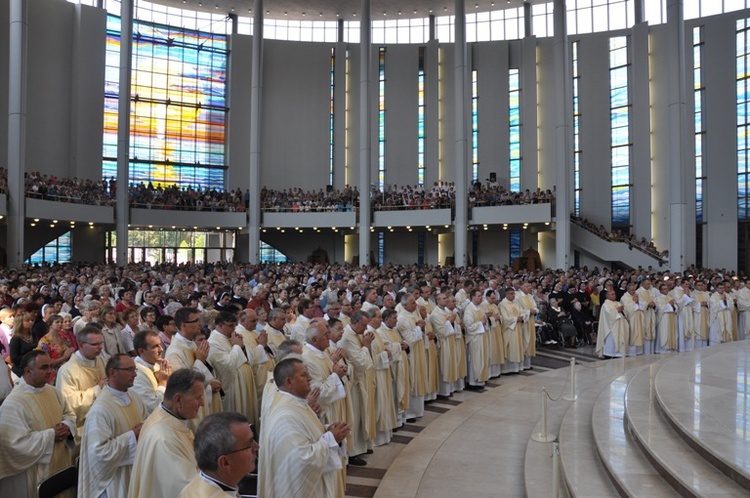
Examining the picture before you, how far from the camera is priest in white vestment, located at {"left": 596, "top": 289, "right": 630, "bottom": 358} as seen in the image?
12.5 meters

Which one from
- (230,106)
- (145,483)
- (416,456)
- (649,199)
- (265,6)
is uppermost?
(265,6)

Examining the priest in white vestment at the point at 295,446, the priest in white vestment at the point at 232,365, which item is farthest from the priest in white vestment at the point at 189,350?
the priest in white vestment at the point at 295,446

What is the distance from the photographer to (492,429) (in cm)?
753

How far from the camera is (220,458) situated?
261cm

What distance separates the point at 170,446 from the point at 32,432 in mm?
1566

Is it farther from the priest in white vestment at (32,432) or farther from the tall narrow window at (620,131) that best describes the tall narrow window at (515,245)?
the priest in white vestment at (32,432)

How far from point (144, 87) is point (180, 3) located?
5273mm

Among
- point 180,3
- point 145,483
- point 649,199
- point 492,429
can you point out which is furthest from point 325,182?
point 145,483

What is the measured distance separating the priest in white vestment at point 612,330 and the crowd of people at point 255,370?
1.2 inches

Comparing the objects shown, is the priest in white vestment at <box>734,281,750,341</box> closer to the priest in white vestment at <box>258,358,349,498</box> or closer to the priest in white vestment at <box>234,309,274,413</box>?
the priest in white vestment at <box>234,309,274,413</box>

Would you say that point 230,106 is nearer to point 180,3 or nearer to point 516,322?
point 180,3

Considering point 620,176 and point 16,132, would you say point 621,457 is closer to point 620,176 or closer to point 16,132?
point 16,132

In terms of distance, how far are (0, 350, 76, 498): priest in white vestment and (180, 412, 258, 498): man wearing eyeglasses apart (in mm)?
2137

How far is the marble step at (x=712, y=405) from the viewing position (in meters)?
4.93
